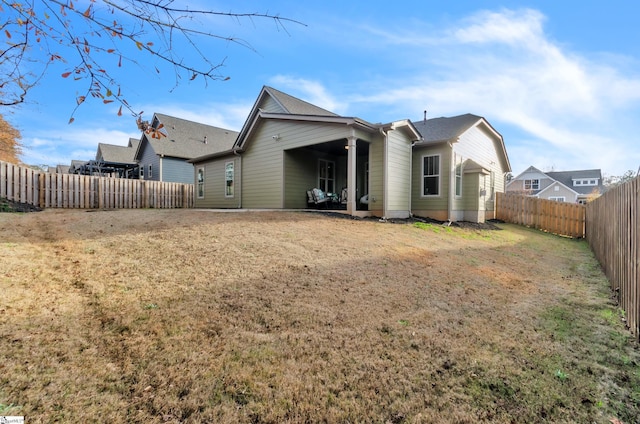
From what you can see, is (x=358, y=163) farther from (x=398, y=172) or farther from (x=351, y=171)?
(x=351, y=171)

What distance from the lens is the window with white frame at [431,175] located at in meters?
12.9

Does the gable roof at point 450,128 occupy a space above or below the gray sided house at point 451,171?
above

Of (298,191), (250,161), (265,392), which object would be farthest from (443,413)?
(250,161)

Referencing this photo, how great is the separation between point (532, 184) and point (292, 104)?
44750mm

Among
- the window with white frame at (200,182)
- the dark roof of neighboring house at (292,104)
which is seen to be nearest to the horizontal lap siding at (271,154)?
the dark roof of neighboring house at (292,104)

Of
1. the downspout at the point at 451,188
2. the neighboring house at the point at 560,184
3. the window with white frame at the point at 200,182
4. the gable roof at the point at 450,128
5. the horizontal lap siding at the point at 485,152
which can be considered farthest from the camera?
the neighboring house at the point at 560,184

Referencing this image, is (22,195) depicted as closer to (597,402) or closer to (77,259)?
(77,259)

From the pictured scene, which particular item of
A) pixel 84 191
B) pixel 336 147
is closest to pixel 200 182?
pixel 84 191

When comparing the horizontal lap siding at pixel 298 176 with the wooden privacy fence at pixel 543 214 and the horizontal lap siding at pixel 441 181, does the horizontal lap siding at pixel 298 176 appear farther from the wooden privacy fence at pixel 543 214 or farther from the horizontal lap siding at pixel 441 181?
the wooden privacy fence at pixel 543 214

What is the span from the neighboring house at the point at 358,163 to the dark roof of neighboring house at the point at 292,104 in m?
0.10

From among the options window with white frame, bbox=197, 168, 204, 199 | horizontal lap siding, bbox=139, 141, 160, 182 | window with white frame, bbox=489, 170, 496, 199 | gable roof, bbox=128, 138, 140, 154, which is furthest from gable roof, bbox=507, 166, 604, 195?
gable roof, bbox=128, 138, 140, 154

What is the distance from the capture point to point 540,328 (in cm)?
339

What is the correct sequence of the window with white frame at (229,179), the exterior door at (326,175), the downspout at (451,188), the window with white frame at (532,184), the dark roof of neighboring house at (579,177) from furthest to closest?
the window with white frame at (532,184)
the dark roof of neighboring house at (579,177)
the window with white frame at (229,179)
the exterior door at (326,175)
the downspout at (451,188)

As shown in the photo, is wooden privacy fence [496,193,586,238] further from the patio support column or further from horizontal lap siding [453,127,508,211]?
the patio support column
